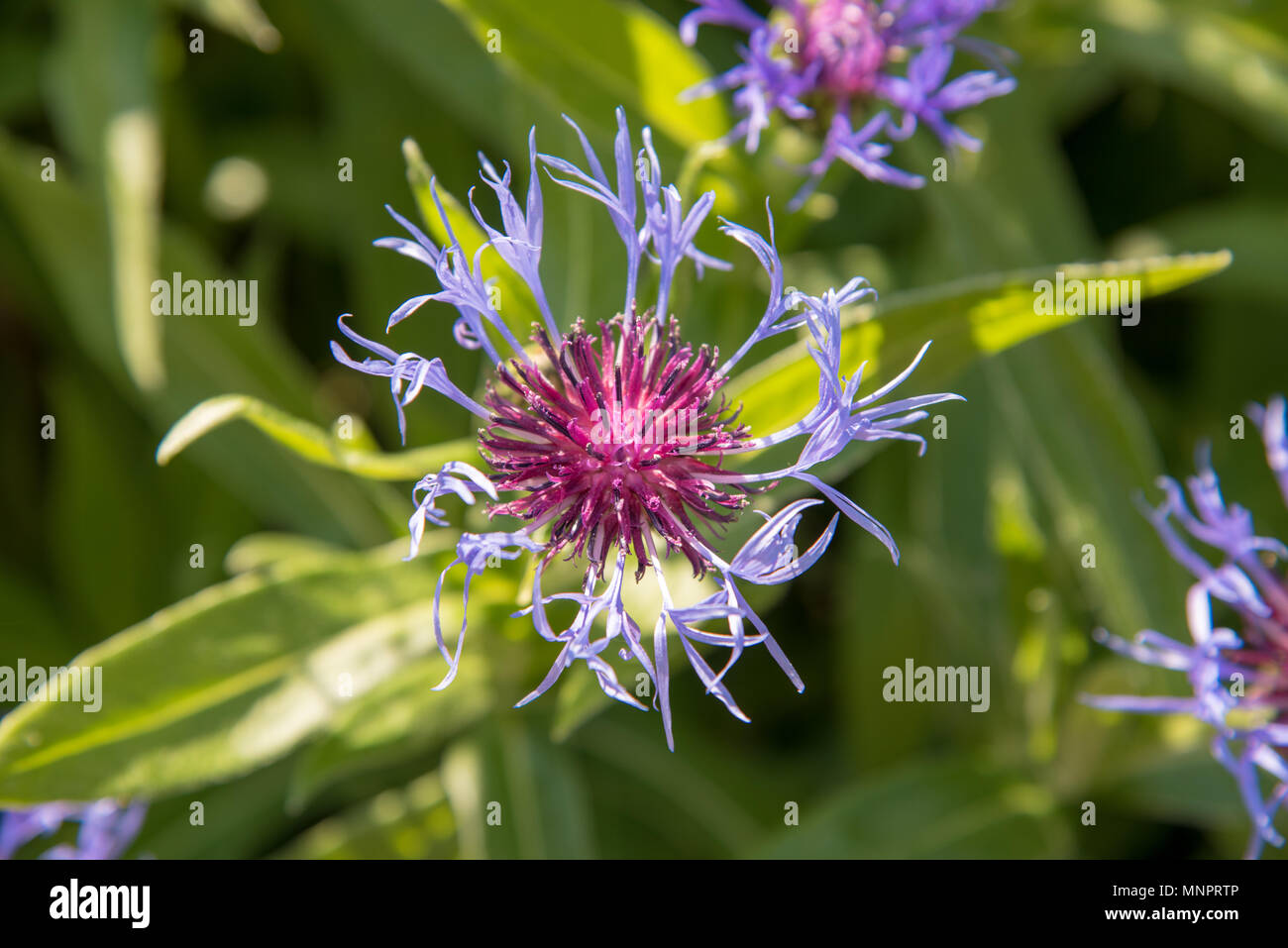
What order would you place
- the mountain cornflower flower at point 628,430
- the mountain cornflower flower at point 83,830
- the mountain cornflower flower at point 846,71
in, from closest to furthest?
the mountain cornflower flower at point 628,430 < the mountain cornflower flower at point 846,71 < the mountain cornflower flower at point 83,830

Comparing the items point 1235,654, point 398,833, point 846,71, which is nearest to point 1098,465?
point 1235,654

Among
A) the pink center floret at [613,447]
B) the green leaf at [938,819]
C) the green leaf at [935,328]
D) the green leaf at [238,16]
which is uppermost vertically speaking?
the green leaf at [238,16]

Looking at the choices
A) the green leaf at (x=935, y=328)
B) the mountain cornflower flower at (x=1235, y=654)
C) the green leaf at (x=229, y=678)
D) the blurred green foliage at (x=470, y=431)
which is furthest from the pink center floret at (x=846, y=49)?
the green leaf at (x=229, y=678)

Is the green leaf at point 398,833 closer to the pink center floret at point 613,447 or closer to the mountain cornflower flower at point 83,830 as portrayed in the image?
the mountain cornflower flower at point 83,830

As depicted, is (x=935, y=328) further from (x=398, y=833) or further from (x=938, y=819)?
(x=398, y=833)

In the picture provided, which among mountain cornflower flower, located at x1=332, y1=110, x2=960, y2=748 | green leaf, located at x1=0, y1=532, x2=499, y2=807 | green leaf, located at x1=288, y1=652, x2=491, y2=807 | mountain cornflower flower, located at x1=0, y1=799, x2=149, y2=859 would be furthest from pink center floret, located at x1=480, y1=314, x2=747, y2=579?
mountain cornflower flower, located at x1=0, y1=799, x2=149, y2=859

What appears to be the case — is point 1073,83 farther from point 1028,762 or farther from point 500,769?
point 500,769
